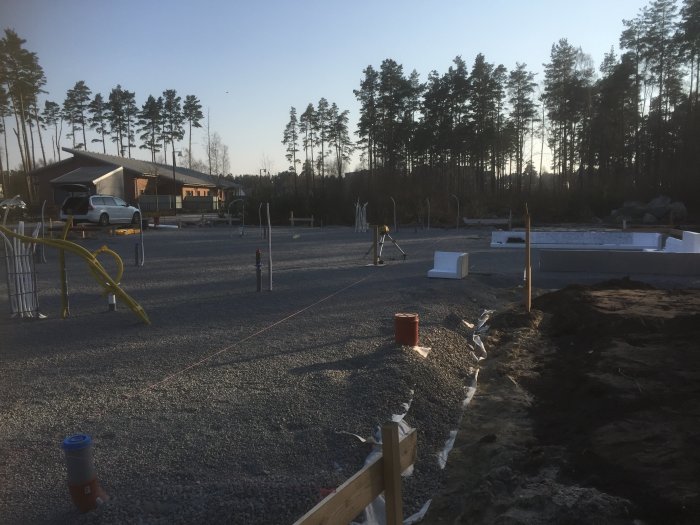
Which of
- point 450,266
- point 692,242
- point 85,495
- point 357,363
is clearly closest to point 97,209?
point 450,266

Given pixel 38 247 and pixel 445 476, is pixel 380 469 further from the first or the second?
pixel 38 247

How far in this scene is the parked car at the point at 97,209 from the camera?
1068 inches

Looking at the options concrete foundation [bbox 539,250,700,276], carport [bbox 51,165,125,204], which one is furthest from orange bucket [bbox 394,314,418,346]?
carport [bbox 51,165,125,204]

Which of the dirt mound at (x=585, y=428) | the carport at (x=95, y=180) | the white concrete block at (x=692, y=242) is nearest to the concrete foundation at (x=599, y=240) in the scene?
the white concrete block at (x=692, y=242)

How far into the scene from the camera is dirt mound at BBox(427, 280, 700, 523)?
3.74m

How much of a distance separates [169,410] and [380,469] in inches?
133

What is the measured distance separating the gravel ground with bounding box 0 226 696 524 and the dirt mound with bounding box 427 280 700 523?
15.5 inches

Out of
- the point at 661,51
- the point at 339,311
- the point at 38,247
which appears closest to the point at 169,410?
the point at 339,311

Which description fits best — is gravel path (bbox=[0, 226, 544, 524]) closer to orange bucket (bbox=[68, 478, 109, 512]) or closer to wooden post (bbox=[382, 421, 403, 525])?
orange bucket (bbox=[68, 478, 109, 512])

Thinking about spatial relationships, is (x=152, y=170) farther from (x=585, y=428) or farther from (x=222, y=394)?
(x=585, y=428)

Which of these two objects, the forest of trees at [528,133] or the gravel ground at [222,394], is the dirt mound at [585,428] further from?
the forest of trees at [528,133]

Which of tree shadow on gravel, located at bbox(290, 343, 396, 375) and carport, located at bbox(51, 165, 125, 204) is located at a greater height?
carport, located at bbox(51, 165, 125, 204)

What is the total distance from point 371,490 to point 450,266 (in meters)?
12.1

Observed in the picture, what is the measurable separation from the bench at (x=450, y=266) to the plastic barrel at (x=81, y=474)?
11117 millimetres
